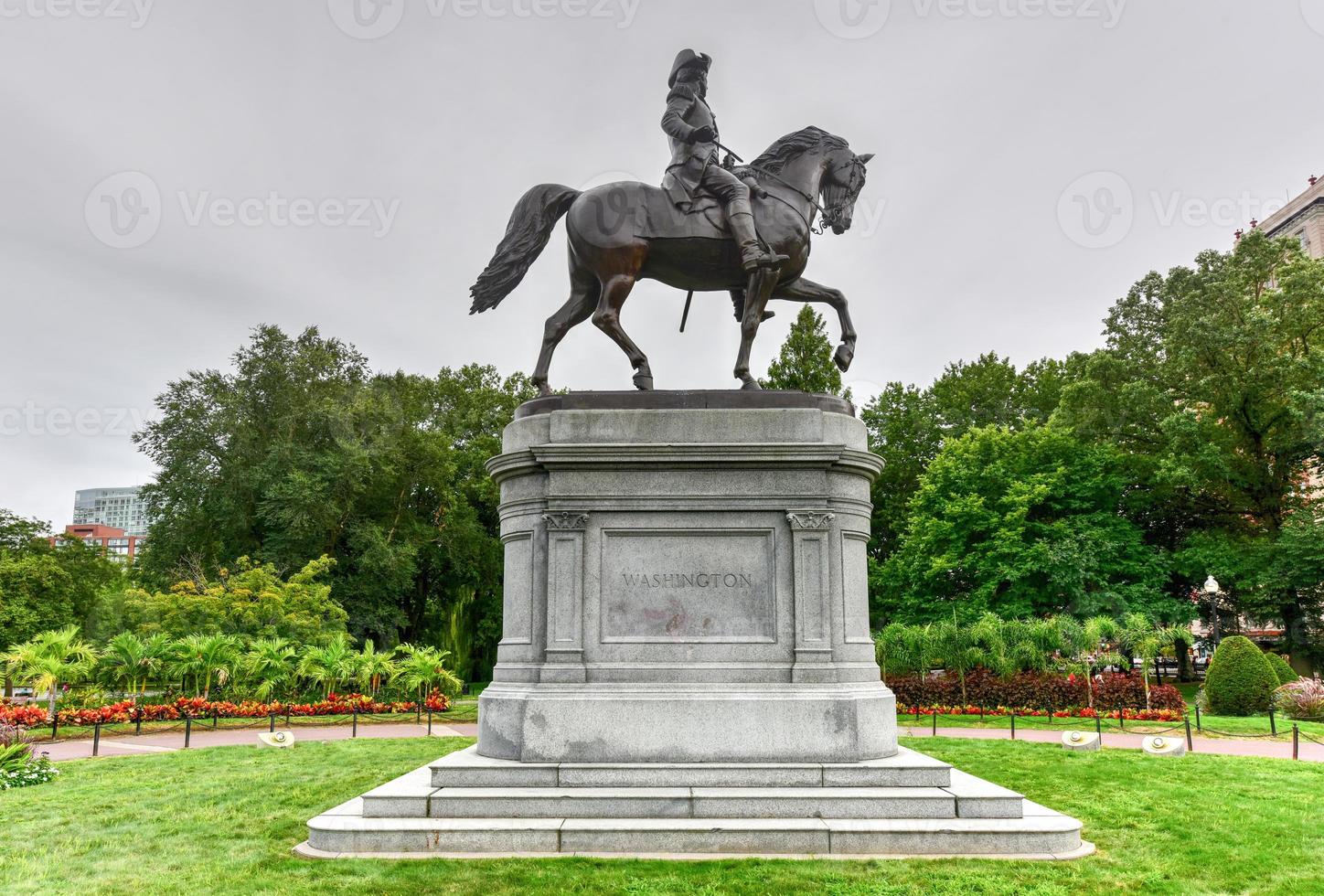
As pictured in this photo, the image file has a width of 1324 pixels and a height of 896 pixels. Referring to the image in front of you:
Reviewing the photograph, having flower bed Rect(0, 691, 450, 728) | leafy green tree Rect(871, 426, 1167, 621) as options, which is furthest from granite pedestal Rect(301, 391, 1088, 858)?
leafy green tree Rect(871, 426, 1167, 621)

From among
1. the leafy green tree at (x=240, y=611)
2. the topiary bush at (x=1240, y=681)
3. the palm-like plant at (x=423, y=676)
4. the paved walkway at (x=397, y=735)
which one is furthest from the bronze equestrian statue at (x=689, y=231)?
Answer: the leafy green tree at (x=240, y=611)

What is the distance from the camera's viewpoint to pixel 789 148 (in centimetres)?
1168

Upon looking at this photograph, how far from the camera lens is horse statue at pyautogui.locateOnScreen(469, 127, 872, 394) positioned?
1096cm

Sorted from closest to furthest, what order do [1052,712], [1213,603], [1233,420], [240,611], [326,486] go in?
1. [1052,712]
2. [240,611]
3. [1233,420]
4. [1213,603]
5. [326,486]

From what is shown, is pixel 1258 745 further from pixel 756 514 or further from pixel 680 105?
pixel 680 105

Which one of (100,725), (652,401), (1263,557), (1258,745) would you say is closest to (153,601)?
(100,725)

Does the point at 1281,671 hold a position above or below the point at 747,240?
below

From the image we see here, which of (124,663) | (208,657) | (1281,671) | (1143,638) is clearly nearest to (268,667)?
(208,657)

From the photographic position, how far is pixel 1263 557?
110 feet

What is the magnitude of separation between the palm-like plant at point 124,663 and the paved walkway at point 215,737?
4688 millimetres

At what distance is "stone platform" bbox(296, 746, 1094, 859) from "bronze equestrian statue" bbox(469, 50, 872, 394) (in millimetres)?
4303

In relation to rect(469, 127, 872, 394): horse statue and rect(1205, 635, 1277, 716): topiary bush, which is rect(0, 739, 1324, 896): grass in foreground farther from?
rect(1205, 635, 1277, 716): topiary bush

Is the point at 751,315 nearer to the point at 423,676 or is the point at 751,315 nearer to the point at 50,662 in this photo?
the point at 423,676

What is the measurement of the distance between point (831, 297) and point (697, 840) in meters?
6.51
